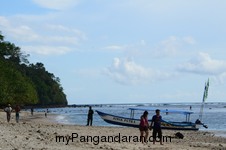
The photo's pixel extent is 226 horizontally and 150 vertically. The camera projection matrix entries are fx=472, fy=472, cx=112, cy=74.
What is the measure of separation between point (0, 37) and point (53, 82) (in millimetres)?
94039

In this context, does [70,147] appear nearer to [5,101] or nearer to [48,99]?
[5,101]

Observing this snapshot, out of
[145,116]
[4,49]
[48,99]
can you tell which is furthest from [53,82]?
[145,116]

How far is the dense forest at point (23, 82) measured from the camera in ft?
285

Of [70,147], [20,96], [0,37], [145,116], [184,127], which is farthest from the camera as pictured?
[20,96]

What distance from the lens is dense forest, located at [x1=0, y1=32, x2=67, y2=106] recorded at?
86762 mm

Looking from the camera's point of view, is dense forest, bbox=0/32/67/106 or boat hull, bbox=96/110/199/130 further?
dense forest, bbox=0/32/67/106

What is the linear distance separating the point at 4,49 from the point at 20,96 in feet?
37.3

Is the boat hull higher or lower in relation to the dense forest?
lower

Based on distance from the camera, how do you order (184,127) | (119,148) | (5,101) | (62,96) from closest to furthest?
1. (119,148)
2. (184,127)
3. (5,101)
4. (62,96)

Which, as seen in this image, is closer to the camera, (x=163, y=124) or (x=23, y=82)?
(x=163, y=124)

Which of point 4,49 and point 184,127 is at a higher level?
point 4,49

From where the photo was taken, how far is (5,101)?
8181 centimetres

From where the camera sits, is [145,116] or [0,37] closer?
[145,116]

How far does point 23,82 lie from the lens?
9819 cm
